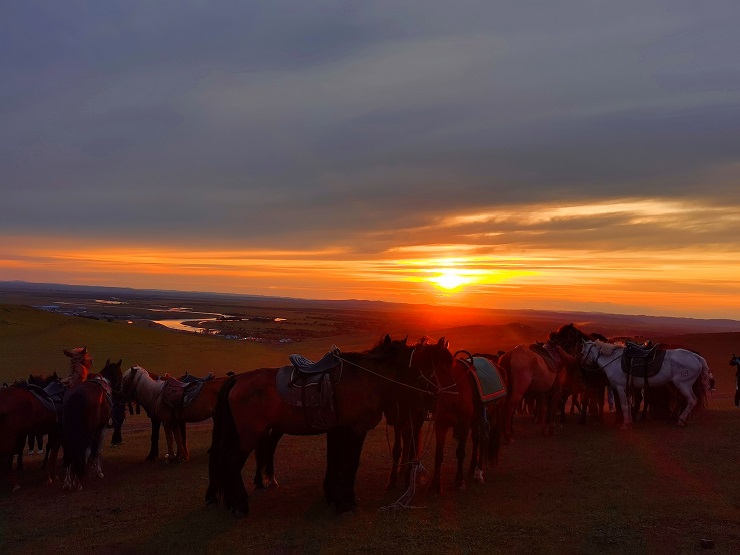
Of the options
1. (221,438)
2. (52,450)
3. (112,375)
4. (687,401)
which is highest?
(112,375)

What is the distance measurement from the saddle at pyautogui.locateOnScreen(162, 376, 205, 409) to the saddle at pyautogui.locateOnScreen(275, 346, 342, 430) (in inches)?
188

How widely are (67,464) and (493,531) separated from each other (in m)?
7.55

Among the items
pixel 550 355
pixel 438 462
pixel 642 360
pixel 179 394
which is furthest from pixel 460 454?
pixel 642 360

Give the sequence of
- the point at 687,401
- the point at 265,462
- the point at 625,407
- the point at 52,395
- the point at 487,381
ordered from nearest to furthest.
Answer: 1. the point at 265,462
2. the point at 487,381
3. the point at 52,395
4. the point at 687,401
5. the point at 625,407

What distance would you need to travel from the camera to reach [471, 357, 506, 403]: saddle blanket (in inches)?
418

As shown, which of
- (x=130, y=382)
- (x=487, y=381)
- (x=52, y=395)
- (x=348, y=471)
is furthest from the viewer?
(x=130, y=382)

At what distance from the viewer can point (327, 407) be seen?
9211 mm

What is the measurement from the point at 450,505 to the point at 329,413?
2219 millimetres

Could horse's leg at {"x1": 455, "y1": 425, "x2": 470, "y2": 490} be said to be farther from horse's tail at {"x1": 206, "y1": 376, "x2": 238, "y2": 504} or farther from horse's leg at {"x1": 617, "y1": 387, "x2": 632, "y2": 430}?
horse's leg at {"x1": 617, "y1": 387, "x2": 632, "y2": 430}

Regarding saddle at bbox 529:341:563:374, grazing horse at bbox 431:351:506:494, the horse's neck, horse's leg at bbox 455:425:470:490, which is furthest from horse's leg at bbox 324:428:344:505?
saddle at bbox 529:341:563:374

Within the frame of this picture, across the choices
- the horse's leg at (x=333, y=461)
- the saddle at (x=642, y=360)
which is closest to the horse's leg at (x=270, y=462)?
the horse's leg at (x=333, y=461)

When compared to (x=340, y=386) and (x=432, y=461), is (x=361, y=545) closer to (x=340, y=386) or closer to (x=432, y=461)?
(x=340, y=386)

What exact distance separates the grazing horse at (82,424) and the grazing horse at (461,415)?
6.18 m

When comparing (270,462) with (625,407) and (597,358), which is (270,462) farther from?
(597,358)
